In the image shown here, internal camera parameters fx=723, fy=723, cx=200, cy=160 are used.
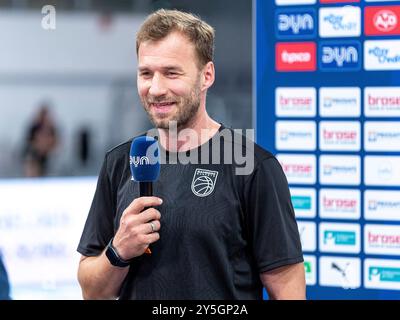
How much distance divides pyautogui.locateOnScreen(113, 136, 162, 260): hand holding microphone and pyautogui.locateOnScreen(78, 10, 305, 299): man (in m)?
0.01

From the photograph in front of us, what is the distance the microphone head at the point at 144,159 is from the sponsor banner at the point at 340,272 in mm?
1303

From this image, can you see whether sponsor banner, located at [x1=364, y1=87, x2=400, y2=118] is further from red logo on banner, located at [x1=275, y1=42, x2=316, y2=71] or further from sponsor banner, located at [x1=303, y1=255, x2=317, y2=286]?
sponsor banner, located at [x1=303, y1=255, x2=317, y2=286]

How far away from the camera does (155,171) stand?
2.20 meters

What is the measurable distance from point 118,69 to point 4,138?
2.11 metres

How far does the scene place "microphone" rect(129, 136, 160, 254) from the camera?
2.18 metres

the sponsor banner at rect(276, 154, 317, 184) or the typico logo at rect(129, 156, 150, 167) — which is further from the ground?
the typico logo at rect(129, 156, 150, 167)

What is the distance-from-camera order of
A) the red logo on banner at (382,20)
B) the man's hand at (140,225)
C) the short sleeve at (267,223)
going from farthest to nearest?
the red logo on banner at (382,20)
the short sleeve at (267,223)
the man's hand at (140,225)

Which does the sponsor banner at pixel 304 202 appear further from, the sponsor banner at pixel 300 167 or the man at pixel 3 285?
the man at pixel 3 285

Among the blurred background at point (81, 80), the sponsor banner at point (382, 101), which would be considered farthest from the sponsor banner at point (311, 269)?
the blurred background at point (81, 80)

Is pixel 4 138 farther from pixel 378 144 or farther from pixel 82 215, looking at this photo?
pixel 378 144

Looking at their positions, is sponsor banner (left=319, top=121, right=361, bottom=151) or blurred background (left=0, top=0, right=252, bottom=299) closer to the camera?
sponsor banner (left=319, top=121, right=361, bottom=151)

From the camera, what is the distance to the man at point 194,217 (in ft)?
7.29

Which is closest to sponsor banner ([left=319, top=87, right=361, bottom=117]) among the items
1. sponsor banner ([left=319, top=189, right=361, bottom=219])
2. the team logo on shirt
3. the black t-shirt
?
sponsor banner ([left=319, top=189, right=361, bottom=219])

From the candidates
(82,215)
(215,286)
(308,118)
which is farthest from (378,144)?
(82,215)
